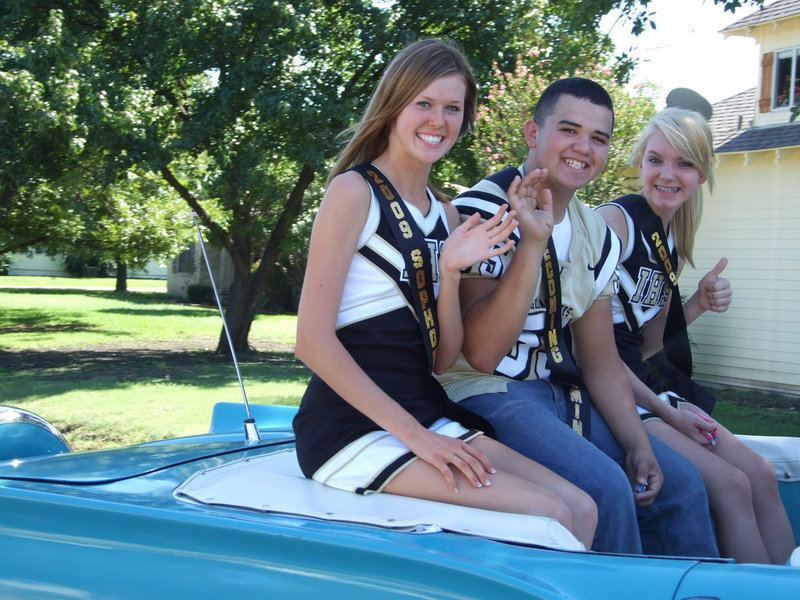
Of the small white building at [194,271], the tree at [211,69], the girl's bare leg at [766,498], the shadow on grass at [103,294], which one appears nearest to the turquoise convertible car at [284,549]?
the girl's bare leg at [766,498]

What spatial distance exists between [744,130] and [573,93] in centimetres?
1185

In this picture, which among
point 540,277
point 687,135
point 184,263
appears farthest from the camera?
point 184,263

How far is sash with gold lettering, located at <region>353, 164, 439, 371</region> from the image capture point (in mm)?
2303

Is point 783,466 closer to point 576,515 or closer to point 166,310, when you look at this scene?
point 576,515

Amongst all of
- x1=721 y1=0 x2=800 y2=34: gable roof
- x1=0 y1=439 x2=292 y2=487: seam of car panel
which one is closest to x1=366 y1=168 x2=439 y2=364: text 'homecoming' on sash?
x1=0 y1=439 x2=292 y2=487: seam of car panel

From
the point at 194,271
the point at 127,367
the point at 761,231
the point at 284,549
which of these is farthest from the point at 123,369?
the point at 194,271

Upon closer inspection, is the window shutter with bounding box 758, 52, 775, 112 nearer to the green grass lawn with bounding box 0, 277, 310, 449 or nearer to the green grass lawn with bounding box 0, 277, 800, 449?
the green grass lawn with bounding box 0, 277, 800, 449

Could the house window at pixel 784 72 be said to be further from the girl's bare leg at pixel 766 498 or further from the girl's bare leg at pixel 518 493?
the girl's bare leg at pixel 518 493

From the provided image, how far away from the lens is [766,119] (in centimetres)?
1308

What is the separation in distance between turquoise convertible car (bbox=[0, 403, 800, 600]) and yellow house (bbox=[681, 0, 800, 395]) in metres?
11.7

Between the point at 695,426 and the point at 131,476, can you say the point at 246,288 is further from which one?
the point at 131,476

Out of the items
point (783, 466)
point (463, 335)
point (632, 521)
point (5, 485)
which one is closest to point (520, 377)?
point (463, 335)

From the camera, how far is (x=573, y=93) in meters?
2.73

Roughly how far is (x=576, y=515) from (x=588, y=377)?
A: 34.4 inches
